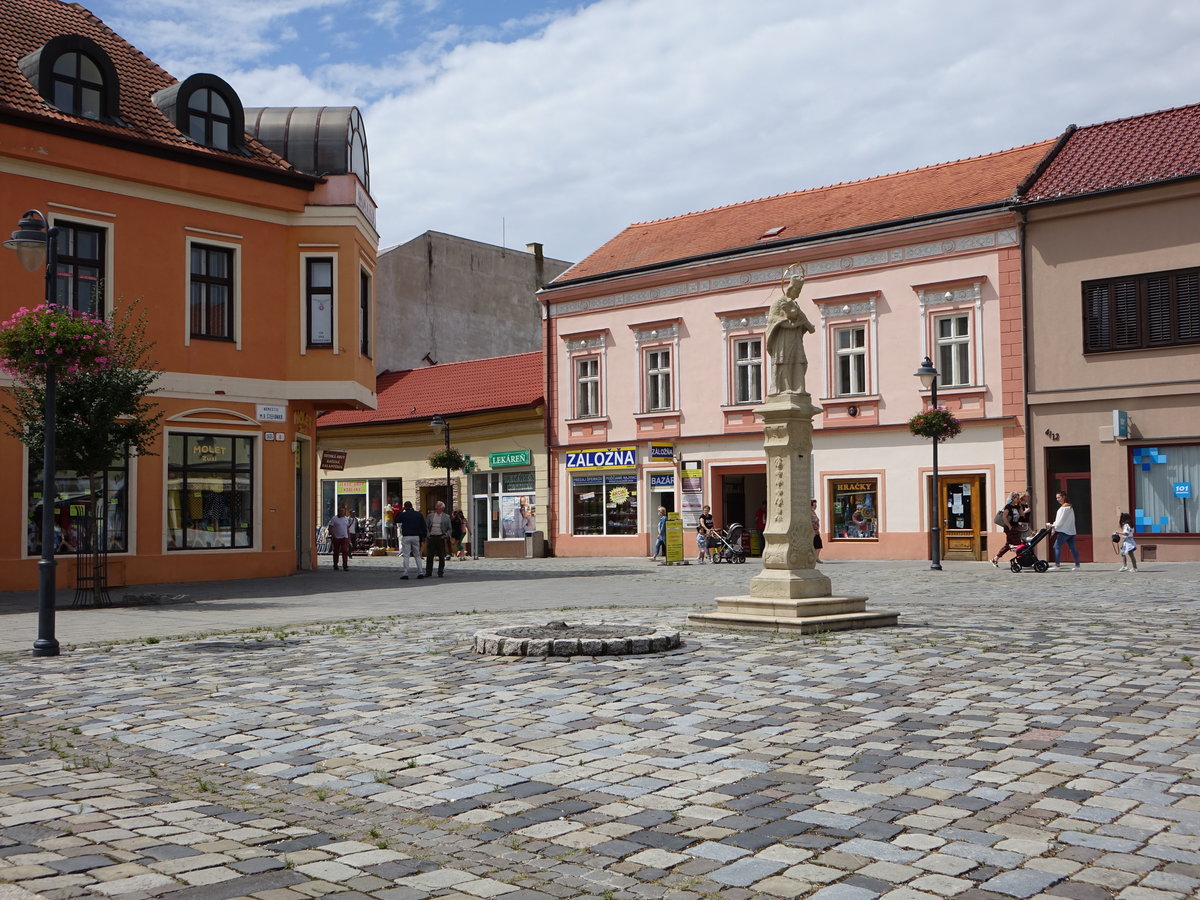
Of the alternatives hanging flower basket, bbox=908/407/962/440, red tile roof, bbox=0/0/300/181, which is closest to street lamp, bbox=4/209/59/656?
red tile roof, bbox=0/0/300/181

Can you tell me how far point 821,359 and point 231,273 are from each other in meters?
15.8

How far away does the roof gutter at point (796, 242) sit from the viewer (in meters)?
29.8

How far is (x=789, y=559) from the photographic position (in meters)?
12.7

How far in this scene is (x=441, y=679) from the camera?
30.8 ft

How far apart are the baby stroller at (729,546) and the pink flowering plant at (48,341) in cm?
1882

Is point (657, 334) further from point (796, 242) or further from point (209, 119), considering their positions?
point (209, 119)

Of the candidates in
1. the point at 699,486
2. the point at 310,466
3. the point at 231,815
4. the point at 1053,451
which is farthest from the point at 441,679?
Answer: the point at 699,486

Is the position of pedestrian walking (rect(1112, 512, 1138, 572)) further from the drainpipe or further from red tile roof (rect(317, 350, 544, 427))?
red tile roof (rect(317, 350, 544, 427))

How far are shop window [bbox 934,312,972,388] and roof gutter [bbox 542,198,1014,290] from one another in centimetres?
253

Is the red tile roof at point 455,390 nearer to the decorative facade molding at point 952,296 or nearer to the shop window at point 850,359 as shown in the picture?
the shop window at point 850,359

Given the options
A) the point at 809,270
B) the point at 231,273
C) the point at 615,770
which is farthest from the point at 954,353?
the point at 615,770

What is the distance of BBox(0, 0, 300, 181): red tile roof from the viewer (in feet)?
72.0

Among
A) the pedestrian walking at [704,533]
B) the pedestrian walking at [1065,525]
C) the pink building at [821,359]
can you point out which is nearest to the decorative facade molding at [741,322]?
the pink building at [821,359]

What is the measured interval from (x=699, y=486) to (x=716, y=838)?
30.3 metres
